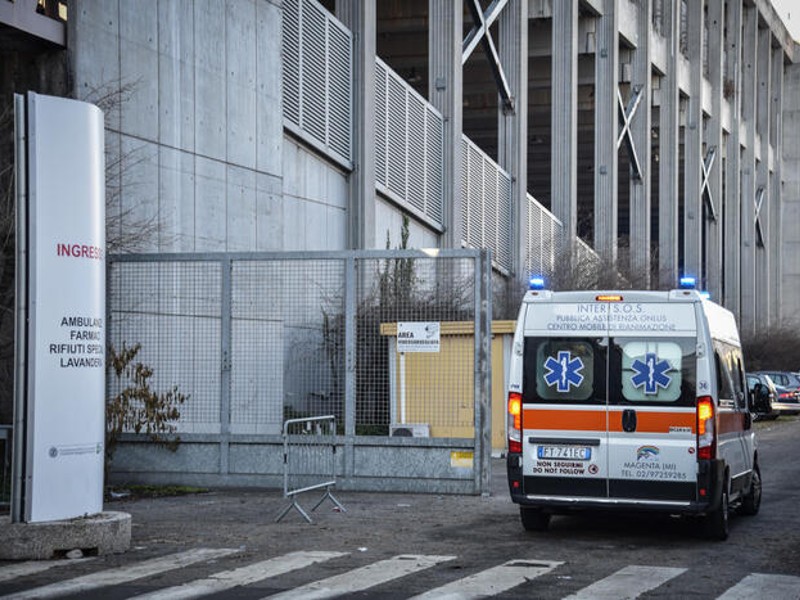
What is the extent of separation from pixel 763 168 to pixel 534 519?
7714cm

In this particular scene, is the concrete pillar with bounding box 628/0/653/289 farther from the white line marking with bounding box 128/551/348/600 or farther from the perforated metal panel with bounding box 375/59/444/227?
the white line marking with bounding box 128/551/348/600

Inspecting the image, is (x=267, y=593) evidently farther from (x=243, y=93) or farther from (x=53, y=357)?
(x=243, y=93)

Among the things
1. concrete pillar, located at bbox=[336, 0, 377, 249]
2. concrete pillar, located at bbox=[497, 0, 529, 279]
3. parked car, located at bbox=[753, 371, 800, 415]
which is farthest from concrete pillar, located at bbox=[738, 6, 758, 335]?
concrete pillar, located at bbox=[336, 0, 377, 249]

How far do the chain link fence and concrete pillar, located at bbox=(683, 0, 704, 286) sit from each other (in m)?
49.0

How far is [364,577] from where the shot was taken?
10.7m

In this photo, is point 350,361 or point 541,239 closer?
point 350,361

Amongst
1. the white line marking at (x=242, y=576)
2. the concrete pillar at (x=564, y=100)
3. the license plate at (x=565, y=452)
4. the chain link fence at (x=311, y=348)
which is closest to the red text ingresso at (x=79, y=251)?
the white line marking at (x=242, y=576)

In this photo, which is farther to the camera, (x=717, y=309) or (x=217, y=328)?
(x=217, y=328)

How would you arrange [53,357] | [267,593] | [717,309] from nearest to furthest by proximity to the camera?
1. [267,593]
2. [53,357]
3. [717,309]

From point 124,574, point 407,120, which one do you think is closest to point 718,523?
point 124,574

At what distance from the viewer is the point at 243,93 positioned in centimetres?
2312

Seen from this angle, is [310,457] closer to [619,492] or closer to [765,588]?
[619,492]

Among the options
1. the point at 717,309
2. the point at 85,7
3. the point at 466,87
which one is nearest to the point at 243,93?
the point at 85,7

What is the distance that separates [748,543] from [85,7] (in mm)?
11686
